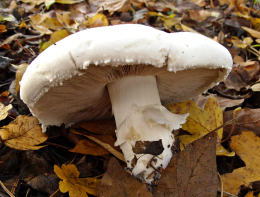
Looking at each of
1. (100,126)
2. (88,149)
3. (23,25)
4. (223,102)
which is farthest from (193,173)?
(23,25)

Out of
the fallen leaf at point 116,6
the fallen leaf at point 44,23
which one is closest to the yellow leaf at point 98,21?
the fallen leaf at point 44,23

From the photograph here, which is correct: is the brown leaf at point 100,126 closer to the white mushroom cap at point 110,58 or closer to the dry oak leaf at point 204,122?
the white mushroom cap at point 110,58

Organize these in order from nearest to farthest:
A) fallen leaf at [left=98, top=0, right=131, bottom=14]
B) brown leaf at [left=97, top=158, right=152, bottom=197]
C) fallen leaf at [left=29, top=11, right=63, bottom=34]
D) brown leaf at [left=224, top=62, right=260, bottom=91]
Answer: brown leaf at [left=97, top=158, right=152, bottom=197] < brown leaf at [left=224, top=62, right=260, bottom=91] < fallen leaf at [left=29, top=11, right=63, bottom=34] < fallen leaf at [left=98, top=0, right=131, bottom=14]

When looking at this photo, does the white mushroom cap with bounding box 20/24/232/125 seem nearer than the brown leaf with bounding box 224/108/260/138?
Yes

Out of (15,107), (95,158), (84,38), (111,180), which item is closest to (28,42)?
(15,107)

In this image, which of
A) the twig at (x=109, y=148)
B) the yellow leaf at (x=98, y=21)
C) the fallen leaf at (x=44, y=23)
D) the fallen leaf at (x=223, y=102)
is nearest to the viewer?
the twig at (x=109, y=148)

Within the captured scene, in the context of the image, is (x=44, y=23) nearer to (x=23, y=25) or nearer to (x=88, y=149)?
(x=23, y=25)

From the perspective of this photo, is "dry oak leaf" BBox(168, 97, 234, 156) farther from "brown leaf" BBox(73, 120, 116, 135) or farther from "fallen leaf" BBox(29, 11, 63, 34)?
"fallen leaf" BBox(29, 11, 63, 34)

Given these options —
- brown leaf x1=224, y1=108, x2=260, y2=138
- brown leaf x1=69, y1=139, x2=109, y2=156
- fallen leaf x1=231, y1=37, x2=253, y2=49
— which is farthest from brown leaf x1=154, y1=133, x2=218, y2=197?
fallen leaf x1=231, y1=37, x2=253, y2=49
